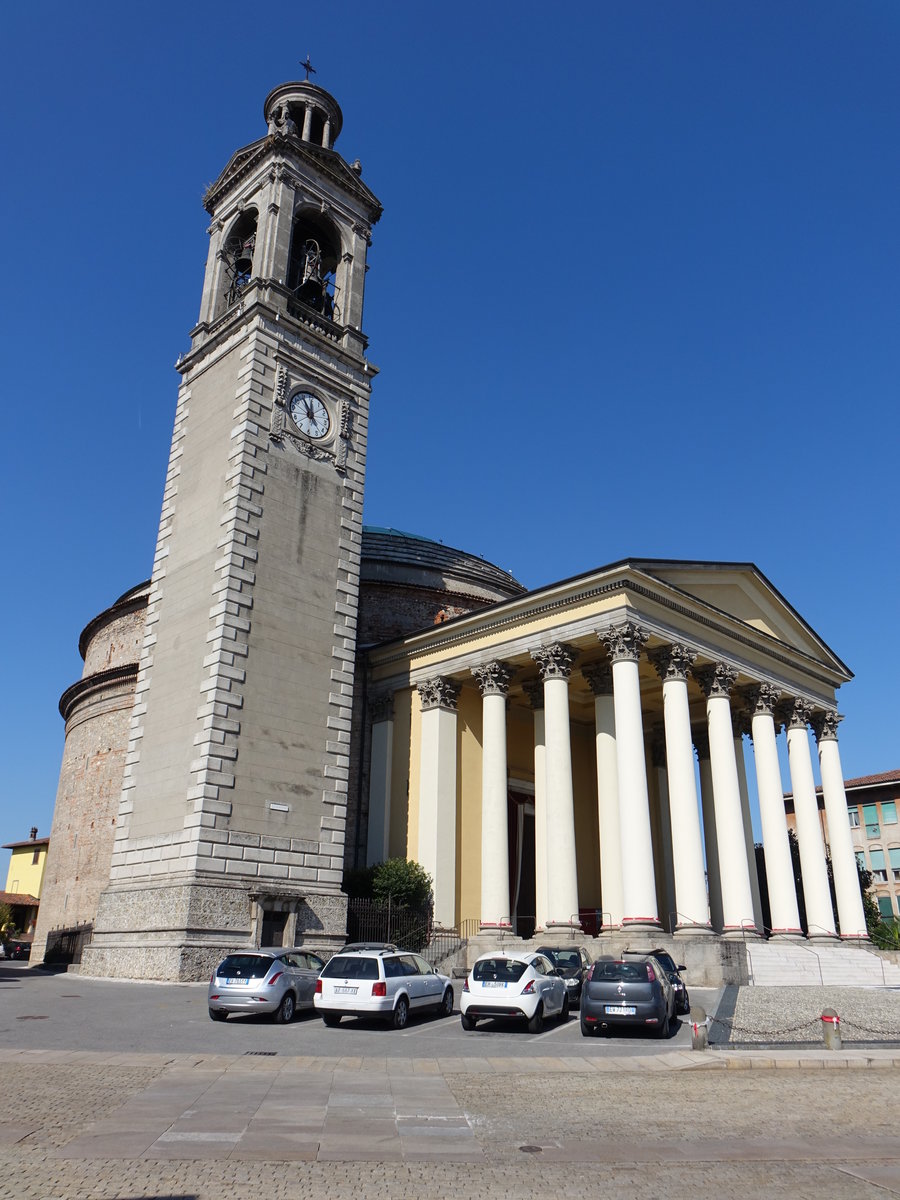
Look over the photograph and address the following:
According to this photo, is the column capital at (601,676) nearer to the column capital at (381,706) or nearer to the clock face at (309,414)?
the column capital at (381,706)

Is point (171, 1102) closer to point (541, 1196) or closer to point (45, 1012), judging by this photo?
point (541, 1196)

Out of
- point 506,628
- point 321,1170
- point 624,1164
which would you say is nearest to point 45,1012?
point 321,1170

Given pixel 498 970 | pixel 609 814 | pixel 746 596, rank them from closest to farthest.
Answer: pixel 498 970, pixel 609 814, pixel 746 596

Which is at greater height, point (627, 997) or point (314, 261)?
point (314, 261)

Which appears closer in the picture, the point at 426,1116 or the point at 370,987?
the point at 426,1116

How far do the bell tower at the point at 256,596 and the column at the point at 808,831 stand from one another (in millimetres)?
16916

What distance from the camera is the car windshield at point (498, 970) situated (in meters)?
17.7

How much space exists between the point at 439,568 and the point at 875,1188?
37147 millimetres

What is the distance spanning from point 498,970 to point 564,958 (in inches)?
196

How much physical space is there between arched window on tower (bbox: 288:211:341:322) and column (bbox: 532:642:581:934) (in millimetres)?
15289

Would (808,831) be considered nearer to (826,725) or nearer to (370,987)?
(826,725)

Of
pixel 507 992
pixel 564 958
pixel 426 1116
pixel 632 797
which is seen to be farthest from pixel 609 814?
pixel 426 1116

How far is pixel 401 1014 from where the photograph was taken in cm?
1769

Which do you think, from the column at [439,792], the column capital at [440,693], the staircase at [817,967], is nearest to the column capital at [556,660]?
the column capital at [440,693]
